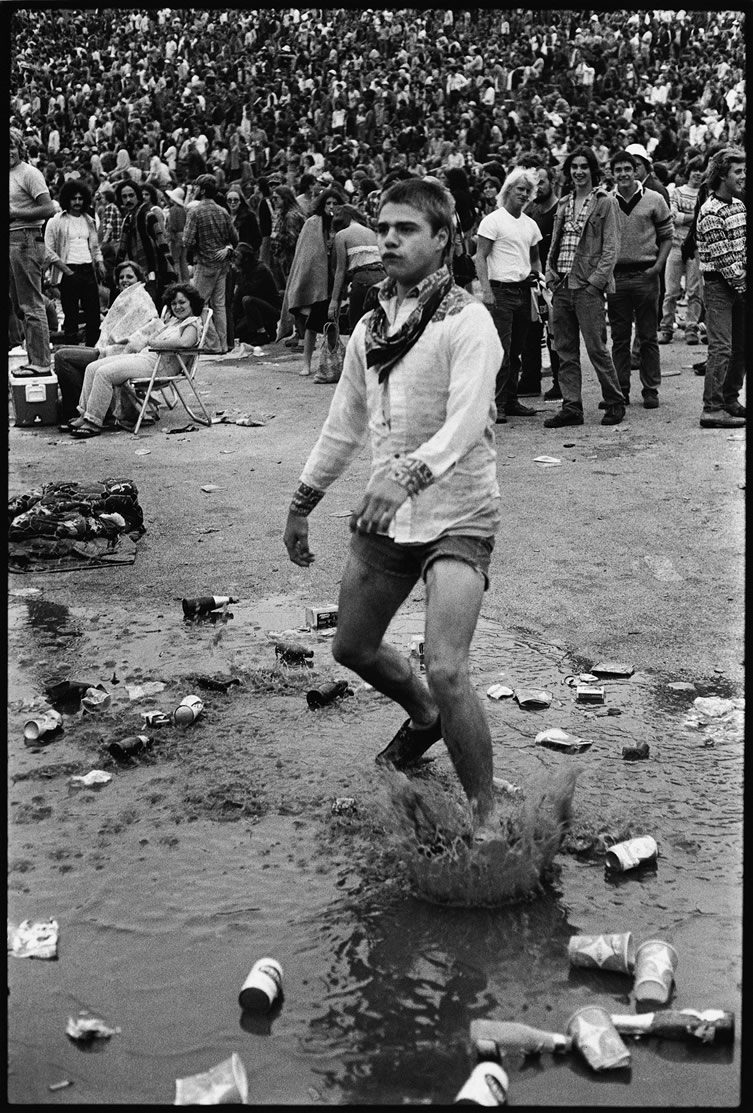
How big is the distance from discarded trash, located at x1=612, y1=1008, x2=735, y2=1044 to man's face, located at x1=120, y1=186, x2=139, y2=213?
13646mm

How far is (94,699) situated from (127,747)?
632mm

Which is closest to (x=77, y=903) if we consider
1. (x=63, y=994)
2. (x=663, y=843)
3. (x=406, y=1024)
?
(x=63, y=994)

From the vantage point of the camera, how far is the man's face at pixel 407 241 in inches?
155

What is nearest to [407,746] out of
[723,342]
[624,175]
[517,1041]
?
[517,1041]

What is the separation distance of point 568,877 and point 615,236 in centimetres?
690

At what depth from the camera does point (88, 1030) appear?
320 centimetres

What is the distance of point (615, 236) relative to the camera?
32.6ft

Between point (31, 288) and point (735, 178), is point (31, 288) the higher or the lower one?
the lower one

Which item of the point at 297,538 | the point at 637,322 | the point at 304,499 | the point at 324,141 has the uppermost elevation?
the point at 324,141

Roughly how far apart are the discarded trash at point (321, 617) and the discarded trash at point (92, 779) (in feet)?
5.82

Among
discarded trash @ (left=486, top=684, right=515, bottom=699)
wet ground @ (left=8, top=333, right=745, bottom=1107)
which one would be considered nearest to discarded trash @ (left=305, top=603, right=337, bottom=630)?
wet ground @ (left=8, top=333, right=745, bottom=1107)

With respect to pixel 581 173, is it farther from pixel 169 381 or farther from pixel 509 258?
pixel 169 381

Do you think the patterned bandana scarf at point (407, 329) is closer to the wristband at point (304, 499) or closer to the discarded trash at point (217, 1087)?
the wristband at point (304, 499)

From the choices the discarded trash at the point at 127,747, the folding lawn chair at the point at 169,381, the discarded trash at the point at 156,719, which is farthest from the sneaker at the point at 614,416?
the discarded trash at the point at 127,747
